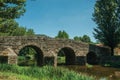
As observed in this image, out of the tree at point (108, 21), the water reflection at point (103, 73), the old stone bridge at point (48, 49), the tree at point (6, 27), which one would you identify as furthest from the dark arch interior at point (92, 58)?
the tree at point (6, 27)

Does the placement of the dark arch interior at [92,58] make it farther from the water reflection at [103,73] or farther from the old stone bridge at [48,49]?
the water reflection at [103,73]

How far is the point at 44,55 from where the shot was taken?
5253 cm

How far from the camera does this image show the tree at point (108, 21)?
59844 mm

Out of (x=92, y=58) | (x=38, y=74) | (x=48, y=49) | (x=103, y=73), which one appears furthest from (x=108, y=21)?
(x=38, y=74)

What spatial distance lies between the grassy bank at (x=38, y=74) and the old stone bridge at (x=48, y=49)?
49.4 ft

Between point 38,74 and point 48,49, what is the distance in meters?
27.9

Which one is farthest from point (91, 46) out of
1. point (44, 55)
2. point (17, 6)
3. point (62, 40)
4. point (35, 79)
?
point (35, 79)

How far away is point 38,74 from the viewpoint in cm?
2530

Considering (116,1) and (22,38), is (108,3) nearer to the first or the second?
(116,1)

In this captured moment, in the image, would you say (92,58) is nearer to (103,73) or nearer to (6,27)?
(103,73)

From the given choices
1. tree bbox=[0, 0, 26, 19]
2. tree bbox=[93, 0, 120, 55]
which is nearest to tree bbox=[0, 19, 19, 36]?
tree bbox=[0, 0, 26, 19]

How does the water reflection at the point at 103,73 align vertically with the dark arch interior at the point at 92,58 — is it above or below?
below

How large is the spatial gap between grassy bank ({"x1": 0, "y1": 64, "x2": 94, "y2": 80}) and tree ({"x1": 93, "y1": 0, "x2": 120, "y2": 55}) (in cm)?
3475

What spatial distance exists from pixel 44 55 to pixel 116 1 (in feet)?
60.5
